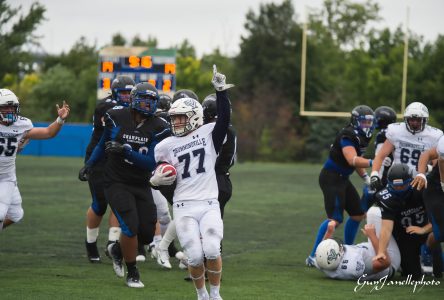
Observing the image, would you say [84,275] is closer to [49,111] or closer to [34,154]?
[34,154]

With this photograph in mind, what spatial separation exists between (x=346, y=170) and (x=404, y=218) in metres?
1.44

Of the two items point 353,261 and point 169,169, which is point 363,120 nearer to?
point 353,261

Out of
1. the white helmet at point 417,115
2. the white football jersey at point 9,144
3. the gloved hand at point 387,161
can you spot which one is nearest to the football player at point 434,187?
the white helmet at point 417,115

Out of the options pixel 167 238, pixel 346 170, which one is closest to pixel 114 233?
pixel 167 238

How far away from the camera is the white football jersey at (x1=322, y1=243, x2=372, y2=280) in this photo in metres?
8.90

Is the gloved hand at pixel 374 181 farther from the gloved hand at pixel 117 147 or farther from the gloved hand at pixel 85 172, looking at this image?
the gloved hand at pixel 85 172

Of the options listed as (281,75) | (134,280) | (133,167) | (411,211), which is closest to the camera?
(134,280)

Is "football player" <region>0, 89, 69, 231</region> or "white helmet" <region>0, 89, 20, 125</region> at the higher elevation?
"white helmet" <region>0, 89, 20, 125</region>

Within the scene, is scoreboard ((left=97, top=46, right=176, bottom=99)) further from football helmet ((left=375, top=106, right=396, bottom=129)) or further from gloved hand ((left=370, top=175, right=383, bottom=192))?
gloved hand ((left=370, top=175, right=383, bottom=192))

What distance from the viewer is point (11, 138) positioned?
29.7ft

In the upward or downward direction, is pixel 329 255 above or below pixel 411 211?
below

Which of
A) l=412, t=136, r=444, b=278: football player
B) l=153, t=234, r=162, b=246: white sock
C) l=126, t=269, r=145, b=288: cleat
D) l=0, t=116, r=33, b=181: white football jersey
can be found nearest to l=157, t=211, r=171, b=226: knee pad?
l=153, t=234, r=162, b=246: white sock

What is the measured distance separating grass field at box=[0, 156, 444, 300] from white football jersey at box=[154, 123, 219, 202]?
0.93m

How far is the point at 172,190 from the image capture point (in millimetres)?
8102
